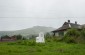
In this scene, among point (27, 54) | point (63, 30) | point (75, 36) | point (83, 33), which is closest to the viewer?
point (27, 54)

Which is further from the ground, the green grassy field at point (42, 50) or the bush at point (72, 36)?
the bush at point (72, 36)

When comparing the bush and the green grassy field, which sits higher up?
the bush

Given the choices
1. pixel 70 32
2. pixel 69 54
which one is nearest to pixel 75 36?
pixel 70 32

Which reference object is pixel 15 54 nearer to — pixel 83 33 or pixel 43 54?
pixel 43 54

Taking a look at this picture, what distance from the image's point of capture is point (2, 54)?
697 inches

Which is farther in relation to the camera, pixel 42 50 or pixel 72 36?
pixel 72 36

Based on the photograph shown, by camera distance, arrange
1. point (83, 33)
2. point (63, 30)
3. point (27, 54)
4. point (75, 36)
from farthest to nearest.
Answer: point (63, 30) < point (75, 36) < point (83, 33) < point (27, 54)

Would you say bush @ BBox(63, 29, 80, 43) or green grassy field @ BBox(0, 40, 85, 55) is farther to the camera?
bush @ BBox(63, 29, 80, 43)

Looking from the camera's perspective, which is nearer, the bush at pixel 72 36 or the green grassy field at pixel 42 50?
the green grassy field at pixel 42 50

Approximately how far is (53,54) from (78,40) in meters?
20.0

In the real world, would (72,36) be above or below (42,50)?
above

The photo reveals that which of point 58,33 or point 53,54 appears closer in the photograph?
point 53,54

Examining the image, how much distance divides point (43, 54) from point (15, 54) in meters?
2.19

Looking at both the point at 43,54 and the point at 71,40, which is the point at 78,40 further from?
the point at 43,54
